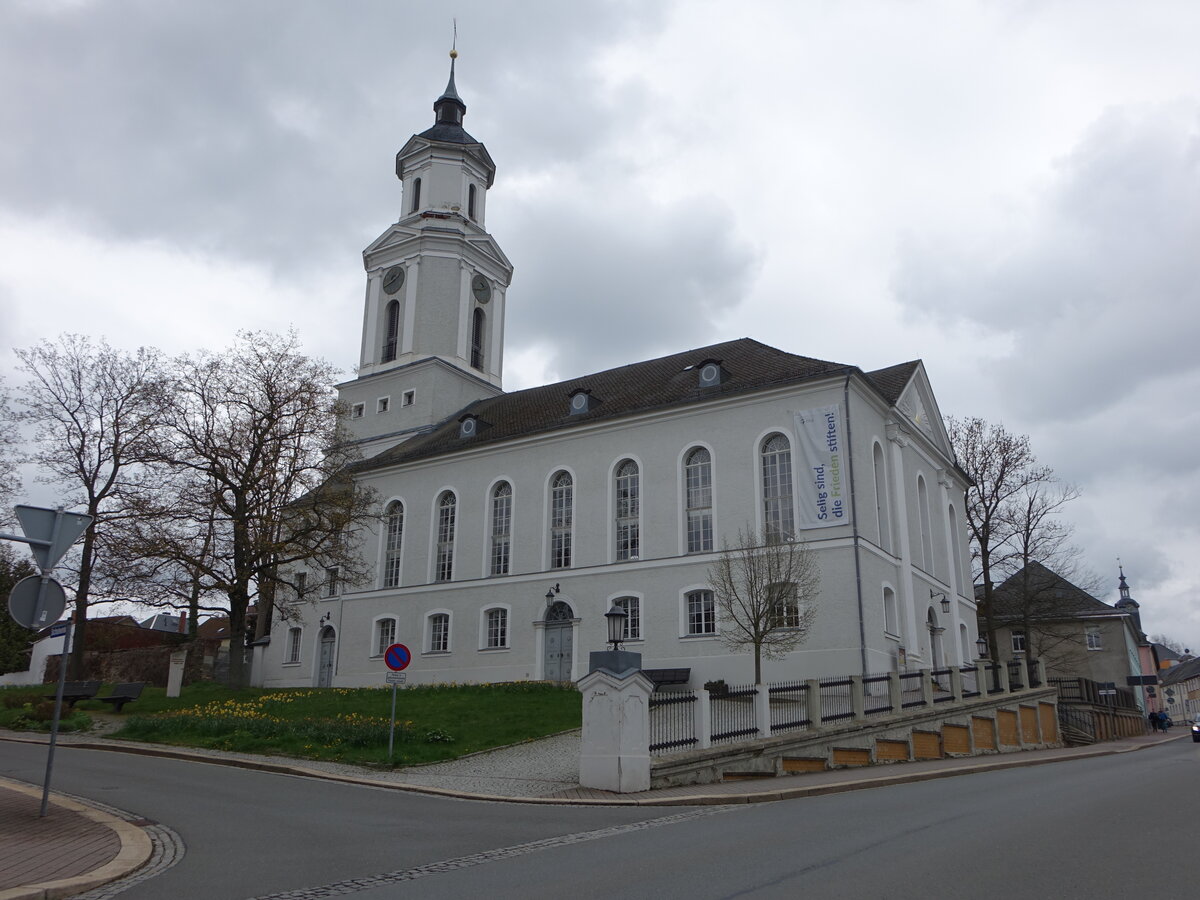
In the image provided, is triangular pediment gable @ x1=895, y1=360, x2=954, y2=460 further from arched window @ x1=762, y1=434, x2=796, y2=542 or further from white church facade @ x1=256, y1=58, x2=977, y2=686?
arched window @ x1=762, y1=434, x2=796, y2=542

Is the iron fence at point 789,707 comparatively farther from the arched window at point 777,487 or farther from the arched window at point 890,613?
the arched window at point 890,613

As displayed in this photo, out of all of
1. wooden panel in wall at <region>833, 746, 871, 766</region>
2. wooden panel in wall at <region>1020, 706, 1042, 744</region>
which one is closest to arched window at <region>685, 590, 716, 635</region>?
wooden panel in wall at <region>1020, 706, 1042, 744</region>

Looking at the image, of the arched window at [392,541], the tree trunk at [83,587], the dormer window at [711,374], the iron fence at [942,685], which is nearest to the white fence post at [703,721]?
the iron fence at [942,685]

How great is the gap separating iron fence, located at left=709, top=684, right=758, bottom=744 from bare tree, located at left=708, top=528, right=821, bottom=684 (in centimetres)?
826

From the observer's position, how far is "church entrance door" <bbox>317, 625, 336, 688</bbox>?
39125 mm

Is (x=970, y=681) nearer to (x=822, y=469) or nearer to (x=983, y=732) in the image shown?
(x=983, y=732)

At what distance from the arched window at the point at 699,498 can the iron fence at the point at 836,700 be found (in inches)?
477

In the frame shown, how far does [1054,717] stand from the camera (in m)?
30.4

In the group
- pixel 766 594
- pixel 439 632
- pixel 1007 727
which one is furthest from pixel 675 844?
pixel 439 632

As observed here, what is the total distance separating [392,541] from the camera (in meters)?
39.6

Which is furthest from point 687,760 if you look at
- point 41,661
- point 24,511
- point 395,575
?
point 41,661

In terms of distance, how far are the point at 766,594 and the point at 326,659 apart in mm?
21313

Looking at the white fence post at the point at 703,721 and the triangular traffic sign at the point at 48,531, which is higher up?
the triangular traffic sign at the point at 48,531

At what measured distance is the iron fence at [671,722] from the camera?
1542 cm
